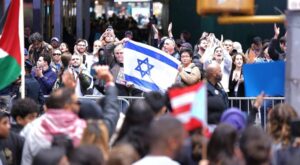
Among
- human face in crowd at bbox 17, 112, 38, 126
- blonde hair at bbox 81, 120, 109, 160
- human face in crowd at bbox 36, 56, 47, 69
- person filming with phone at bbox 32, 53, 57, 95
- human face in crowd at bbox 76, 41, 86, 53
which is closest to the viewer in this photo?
blonde hair at bbox 81, 120, 109, 160

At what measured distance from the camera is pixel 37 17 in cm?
3316

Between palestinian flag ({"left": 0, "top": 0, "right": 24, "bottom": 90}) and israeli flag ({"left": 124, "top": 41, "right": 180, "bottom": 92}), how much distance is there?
238 centimetres

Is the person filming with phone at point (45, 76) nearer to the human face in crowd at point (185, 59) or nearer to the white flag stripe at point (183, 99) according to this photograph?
the human face in crowd at point (185, 59)

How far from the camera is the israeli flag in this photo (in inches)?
609

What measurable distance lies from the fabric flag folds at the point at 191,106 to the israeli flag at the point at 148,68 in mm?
6972

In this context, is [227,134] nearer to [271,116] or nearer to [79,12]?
[271,116]

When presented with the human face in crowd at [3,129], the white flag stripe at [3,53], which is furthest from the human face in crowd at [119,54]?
the human face in crowd at [3,129]

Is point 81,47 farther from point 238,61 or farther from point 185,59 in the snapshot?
point 185,59

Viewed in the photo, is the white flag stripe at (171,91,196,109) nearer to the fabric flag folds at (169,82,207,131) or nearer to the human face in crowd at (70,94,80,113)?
the fabric flag folds at (169,82,207,131)

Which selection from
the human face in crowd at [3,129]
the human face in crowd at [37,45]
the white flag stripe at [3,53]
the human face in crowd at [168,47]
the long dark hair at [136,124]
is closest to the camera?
the long dark hair at [136,124]

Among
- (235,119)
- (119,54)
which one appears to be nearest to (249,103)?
(119,54)

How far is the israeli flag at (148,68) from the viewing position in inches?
609

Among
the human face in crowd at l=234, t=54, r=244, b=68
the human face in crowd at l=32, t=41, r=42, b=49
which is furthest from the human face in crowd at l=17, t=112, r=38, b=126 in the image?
the human face in crowd at l=32, t=41, r=42, b=49

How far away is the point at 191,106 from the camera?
8281 mm
